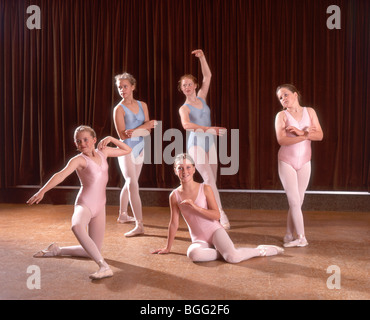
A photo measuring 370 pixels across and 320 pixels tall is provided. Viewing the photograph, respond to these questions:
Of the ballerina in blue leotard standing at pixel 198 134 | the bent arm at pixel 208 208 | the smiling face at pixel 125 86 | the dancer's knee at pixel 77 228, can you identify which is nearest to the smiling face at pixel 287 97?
the ballerina in blue leotard standing at pixel 198 134

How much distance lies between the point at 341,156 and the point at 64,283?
3727 mm

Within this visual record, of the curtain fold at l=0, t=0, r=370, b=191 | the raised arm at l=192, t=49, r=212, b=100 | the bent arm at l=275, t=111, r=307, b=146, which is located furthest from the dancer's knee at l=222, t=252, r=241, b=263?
the curtain fold at l=0, t=0, r=370, b=191

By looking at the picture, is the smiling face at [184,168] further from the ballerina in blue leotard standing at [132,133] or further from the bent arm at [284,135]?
the ballerina in blue leotard standing at [132,133]

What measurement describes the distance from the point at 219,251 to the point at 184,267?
28cm

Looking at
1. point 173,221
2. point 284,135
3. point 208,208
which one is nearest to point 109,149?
point 173,221

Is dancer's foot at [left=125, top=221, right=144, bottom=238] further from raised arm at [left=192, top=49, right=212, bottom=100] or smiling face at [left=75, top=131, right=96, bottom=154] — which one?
raised arm at [left=192, top=49, right=212, bottom=100]

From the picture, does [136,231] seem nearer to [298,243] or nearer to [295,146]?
[298,243]

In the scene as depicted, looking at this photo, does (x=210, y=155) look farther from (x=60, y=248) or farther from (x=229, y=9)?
(x=229, y=9)

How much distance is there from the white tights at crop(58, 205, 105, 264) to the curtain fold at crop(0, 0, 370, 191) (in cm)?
245

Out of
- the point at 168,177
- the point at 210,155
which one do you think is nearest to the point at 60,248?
the point at 210,155

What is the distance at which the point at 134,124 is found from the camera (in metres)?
4.36

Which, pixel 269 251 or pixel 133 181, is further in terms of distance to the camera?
pixel 133 181

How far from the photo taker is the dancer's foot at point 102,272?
2978 mm

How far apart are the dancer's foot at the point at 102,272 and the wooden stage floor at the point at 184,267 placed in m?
0.03
